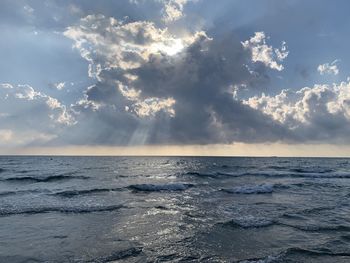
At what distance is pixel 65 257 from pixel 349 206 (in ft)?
72.2

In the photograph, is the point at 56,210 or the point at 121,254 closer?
the point at 121,254

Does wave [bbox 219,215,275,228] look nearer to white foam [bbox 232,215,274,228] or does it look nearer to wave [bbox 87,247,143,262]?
white foam [bbox 232,215,274,228]

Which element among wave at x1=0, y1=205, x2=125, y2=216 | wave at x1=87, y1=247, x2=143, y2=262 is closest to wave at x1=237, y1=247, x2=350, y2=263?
wave at x1=87, y1=247, x2=143, y2=262

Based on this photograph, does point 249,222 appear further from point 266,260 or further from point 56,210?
point 56,210

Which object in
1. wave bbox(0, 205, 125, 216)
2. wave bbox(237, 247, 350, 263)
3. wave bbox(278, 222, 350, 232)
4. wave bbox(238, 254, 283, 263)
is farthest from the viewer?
wave bbox(0, 205, 125, 216)

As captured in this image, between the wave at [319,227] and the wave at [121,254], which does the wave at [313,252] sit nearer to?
the wave at [319,227]

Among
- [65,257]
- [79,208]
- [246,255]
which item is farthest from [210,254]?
[79,208]

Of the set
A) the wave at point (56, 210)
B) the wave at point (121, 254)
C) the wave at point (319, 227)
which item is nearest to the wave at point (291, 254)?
the wave at point (319, 227)

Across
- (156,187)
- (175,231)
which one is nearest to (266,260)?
(175,231)

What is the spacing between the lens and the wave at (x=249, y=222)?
18.6m

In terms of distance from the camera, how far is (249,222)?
19.3 meters

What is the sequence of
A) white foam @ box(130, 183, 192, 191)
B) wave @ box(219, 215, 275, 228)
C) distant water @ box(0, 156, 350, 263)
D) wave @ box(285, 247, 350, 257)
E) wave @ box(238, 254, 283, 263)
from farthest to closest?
white foam @ box(130, 183, 192, 191) → wave @ box(219, 215, 275, 228) → wave @ box(285, 247, 350, 257) → distant water @ box(0, 156, 350, 263) → wave @ box(238, 254, 283, 263)

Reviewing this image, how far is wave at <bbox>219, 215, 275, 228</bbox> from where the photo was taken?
18609 mm

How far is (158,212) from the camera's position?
22875 mm
